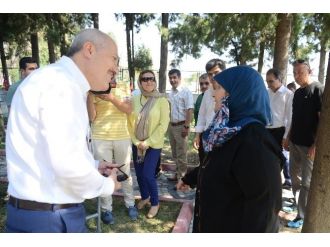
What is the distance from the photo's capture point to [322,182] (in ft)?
8.22

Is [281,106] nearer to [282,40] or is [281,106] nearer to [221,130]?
[282,40]

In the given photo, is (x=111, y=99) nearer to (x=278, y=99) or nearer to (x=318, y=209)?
(x=318, y=209)

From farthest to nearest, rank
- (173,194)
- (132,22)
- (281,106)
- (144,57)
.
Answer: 1. (144,57)
2. (132,22)
3. (173,194)
4. (281,106)

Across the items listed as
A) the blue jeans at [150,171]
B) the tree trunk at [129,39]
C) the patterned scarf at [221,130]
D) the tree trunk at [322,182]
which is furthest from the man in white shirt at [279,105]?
the tree trunk at [129,39]

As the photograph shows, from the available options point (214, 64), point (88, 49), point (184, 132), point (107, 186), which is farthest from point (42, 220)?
point (184, 132)

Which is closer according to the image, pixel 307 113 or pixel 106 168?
pixel 106 168

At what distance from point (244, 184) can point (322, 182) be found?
1.13 meters

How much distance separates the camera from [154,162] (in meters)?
3.99

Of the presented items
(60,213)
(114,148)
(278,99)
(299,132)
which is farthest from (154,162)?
(60,213)

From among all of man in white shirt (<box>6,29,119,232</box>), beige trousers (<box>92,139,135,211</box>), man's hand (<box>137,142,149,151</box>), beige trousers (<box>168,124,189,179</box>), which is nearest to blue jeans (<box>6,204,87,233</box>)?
man in white shirt (<box>6,29,119,232</box>)

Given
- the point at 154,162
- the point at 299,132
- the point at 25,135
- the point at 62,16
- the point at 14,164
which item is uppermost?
the point at 62,16

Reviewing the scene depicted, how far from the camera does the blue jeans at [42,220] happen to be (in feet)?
5.24

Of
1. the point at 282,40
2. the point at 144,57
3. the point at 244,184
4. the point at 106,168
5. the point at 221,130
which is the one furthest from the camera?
the point at 144,57
